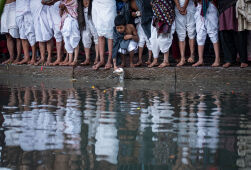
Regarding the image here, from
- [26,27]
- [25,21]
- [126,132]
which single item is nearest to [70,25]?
[26,27]

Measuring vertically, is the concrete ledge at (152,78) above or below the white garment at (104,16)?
below

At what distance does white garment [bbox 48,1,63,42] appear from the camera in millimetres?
9125

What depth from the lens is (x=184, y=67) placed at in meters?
7.61

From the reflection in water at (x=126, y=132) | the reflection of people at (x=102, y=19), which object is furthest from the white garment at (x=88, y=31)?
the reflection in water at (x=126, y=132)

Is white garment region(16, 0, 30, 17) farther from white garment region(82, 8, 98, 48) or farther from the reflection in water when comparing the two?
the reflection in water

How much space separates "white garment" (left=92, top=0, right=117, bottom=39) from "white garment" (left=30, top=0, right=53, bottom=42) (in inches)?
54.6

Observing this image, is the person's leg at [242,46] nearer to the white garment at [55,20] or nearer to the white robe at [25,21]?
the white garment at [55,20]

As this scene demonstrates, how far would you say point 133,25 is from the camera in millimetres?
8227

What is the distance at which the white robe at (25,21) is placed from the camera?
9.54 meters

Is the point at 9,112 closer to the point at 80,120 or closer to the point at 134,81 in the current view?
the point at 80,120

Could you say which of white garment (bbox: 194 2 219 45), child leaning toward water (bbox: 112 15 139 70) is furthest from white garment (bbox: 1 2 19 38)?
white garment (bbox: 194 2 219 45)

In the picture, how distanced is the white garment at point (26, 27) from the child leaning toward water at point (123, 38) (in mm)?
2245

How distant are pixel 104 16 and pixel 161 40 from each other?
1269 mm

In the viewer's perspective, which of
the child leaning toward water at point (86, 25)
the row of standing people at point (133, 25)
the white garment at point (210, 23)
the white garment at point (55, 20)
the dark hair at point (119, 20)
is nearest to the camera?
the row of standing people at point (133, 25)
